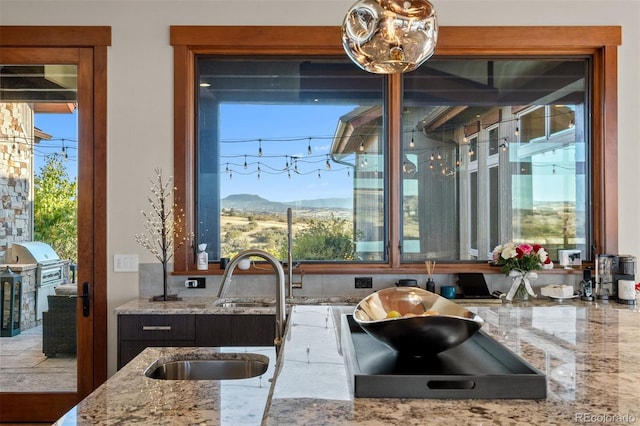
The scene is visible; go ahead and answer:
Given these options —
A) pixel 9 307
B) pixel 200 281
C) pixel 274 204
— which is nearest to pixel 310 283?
pixel 274 204

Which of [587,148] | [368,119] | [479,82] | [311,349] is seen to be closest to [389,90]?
[368,119]

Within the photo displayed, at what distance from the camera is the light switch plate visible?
345cm

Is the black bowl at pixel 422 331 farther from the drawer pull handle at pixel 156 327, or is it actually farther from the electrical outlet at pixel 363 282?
the electrical outlet at pixel 363 282

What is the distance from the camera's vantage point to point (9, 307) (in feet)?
11.5

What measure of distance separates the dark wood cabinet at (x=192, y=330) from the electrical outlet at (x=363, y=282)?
774 mm

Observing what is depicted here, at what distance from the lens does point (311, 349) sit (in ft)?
4.13

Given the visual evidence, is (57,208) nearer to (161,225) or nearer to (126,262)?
(126,262)

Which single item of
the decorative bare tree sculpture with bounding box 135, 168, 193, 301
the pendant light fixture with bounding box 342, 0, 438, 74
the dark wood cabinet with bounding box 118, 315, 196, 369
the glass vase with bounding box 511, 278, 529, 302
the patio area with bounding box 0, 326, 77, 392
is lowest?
the patio area with bounding box 0, 326, 77, 392

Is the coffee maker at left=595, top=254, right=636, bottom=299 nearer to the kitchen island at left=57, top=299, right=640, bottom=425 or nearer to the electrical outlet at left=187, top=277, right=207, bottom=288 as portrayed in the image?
the kitchen island at left=57, top=299, right=640, bottom=425

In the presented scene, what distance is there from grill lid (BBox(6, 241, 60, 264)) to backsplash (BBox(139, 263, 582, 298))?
0.69 meters

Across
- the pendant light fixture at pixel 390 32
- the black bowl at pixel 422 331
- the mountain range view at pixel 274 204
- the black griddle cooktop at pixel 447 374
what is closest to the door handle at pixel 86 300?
→ the mountain range view at pixel 274 204

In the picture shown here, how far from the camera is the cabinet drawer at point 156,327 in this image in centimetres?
298

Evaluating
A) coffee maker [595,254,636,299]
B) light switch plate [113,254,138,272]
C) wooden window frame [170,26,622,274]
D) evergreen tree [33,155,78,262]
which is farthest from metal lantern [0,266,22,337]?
coffee maker [595,254,636,299]

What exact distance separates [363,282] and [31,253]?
241 centimetres
